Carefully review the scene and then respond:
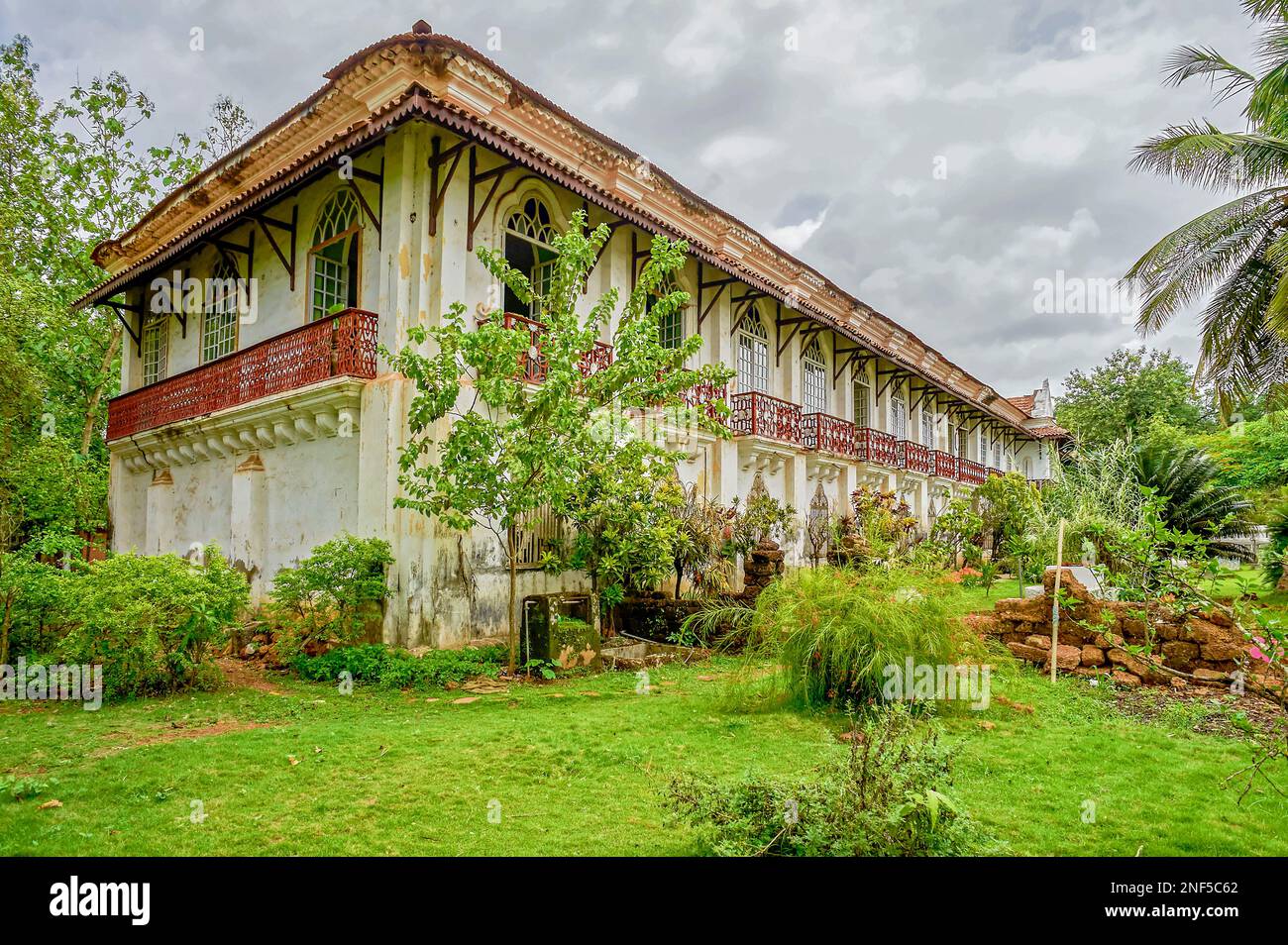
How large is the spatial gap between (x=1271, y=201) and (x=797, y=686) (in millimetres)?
14122

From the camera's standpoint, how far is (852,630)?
21.3 feet

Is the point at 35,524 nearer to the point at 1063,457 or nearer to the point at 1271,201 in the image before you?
the point at 1271,201

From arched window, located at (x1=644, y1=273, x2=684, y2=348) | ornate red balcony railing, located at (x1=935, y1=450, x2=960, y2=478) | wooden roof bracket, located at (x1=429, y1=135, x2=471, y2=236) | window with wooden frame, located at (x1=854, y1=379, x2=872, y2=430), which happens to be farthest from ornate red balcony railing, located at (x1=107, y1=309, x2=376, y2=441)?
ornate red balcony railing, located at (x1=935, y1=450, x2=960, y2=478)

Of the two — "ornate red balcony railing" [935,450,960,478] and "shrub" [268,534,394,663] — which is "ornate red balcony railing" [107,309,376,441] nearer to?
"shrub" [268,534,394,663]

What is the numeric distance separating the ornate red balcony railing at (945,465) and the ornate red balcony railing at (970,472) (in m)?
0.61

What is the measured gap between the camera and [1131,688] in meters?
7.98

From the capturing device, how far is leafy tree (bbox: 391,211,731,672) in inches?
330

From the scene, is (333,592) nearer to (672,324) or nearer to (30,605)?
(30,605)

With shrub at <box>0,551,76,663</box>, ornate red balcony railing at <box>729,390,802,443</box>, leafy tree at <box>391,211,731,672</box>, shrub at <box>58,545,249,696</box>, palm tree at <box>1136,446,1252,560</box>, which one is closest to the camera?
shrub at <box>58,545,249,696</box>

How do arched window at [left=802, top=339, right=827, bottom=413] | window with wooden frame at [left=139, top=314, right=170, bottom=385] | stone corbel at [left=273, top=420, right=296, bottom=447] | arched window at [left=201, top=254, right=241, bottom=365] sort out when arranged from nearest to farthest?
stone corbel at [left=273, top=420, right=296, bottom=447] < arched window at [left=201, top=254, right=241, bottom=365] < window with wooden frame at [left=139, top=314, right=170, bottom=385] < arched window at [left=802, top=339, right=827, bottom=413]

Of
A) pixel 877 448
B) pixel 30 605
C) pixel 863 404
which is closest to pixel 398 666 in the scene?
pixel 30 605

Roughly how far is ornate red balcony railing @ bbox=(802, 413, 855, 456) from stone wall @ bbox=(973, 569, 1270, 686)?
8.54 meters

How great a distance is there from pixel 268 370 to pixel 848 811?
431 inches

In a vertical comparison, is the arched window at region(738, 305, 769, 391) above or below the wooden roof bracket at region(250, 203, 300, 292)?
below
